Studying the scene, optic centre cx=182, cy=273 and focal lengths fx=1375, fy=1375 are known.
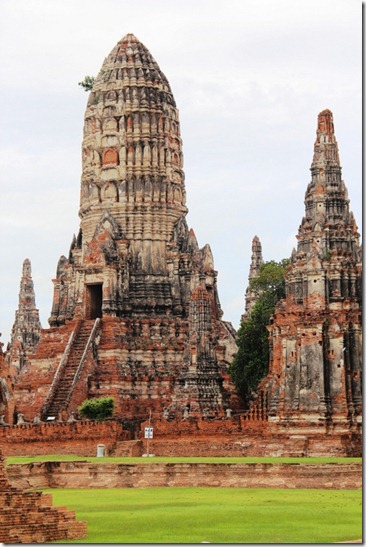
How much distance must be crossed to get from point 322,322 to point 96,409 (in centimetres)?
1209

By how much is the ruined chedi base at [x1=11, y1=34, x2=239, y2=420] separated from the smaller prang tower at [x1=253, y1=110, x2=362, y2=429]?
23.4ft

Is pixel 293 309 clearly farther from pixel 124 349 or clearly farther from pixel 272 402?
pixel 124 349

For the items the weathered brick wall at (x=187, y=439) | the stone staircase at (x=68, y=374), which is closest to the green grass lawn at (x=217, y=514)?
the weathered brick wall at (x=187, y=439)

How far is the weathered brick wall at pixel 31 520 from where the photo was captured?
2566 centimetres

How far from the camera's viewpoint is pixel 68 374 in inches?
2359

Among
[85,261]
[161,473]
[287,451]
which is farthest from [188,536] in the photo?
[85,261]

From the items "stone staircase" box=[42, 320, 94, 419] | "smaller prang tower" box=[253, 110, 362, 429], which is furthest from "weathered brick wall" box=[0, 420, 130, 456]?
"smaller prang tower" box=[253, 110, 362, 429]

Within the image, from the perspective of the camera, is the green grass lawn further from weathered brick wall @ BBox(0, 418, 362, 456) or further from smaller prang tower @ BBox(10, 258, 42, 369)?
smaller prang tower @ BBox(10, 258, 42, 369)

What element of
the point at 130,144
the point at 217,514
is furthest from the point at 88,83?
the point at 217,514

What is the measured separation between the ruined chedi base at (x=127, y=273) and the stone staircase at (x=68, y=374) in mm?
56

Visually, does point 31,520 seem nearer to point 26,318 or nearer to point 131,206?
point 131,206

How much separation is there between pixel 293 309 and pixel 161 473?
11518 mm

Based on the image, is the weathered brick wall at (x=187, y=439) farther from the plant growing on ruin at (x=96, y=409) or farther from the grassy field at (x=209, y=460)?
the plant growing on ruin at (x=96, y=409)

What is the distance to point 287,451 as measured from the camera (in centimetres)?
4756
